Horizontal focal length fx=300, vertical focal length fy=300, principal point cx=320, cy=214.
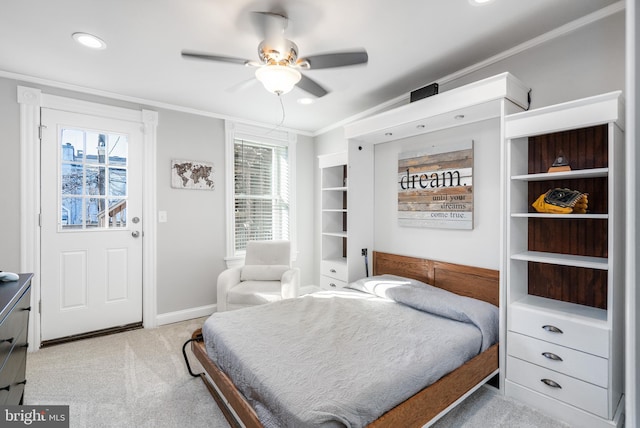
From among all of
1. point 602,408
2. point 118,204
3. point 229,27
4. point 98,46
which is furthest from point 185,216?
point 602,408

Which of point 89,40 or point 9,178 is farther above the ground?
point 89,40

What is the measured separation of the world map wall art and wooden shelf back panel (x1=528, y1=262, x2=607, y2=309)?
3.33 m

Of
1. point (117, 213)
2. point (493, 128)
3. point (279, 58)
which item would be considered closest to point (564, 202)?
point (493, 128)

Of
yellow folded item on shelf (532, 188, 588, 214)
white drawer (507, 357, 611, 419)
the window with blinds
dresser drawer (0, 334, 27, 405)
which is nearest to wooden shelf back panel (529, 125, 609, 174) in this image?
yellow folded item on shelf (532, 188, 588, 214)

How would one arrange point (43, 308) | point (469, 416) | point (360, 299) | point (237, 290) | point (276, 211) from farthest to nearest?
point (276, 211) → point (237, 290) → point (43, 308) → point (360, 299) → point (469, 416)

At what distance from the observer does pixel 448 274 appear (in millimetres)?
2730

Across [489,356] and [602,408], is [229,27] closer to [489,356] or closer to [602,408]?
[489,356]

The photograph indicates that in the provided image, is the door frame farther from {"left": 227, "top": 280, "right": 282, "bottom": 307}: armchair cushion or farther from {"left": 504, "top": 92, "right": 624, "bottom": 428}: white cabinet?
{"left": 504, "top": 92, "right": 624, "bottom": 428}: white cabinet

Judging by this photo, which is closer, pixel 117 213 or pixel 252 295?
pixel 252 295

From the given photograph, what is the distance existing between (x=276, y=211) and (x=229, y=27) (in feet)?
8.60

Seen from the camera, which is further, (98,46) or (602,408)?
(98,46)

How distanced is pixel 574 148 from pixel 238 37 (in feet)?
7.79

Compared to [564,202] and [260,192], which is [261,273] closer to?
[260,192]

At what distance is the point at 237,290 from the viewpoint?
3137mm
